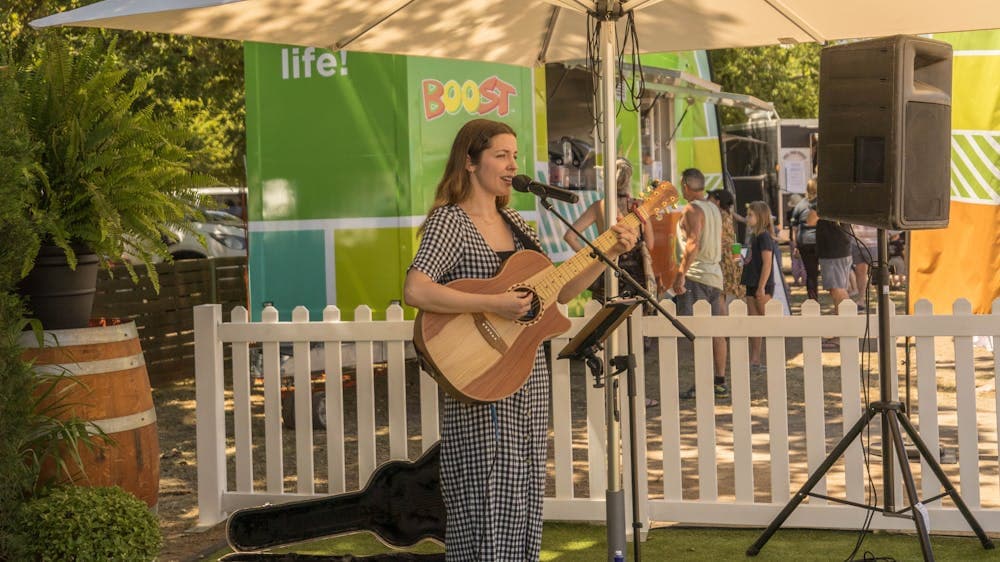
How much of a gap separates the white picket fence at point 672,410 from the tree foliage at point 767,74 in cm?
2486

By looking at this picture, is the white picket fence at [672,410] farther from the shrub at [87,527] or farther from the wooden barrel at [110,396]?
the shrub at [87,527]

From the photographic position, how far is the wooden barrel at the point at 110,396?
5098 mm

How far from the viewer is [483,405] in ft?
14.6

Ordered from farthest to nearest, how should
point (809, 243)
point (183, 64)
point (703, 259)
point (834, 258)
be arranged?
point (809, 243) < point (183, 64) < point (834, 258) < point (703, 259)

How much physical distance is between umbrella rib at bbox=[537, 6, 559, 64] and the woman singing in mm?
2104

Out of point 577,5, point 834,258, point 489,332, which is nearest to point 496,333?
point 489,332

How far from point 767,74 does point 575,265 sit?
1140 inches

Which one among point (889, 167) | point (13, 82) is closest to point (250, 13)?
point (13, 82)

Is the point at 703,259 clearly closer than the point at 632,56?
No

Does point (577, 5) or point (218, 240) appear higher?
point (577, 5)

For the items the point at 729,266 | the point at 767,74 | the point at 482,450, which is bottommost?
the point at 482,450

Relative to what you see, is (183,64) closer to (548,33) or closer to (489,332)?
(548,33)

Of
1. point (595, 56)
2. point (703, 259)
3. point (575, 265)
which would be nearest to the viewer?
point (575, 265)

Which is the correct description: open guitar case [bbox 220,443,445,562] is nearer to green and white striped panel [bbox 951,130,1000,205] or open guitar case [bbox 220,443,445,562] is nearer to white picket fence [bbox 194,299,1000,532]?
white picket fence [bbox 194,299,1000,532]
